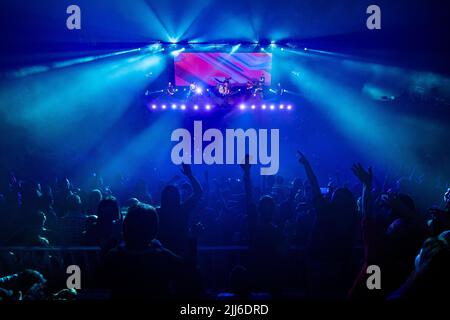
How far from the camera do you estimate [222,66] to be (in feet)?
35.8

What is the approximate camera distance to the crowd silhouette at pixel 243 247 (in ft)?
6.23

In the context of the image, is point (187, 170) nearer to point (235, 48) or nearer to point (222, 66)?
point (235, 48)

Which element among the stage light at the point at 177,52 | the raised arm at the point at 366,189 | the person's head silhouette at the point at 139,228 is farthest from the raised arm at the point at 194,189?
the stage light at the point at 177,52

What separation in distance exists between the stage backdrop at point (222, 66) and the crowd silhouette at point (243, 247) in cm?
671

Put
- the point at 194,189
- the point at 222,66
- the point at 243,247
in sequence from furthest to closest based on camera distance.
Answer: the point at 222,66 < the point at 243,247 < the point at 194,189

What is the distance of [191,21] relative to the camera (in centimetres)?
815

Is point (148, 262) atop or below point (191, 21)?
below

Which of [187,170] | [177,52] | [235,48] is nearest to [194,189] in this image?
[187,170]

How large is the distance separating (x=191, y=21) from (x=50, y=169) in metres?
6.39

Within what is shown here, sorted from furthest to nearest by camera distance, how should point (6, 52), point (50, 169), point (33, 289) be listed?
point (50, 169)
point (6, 52)
point (33, 289)

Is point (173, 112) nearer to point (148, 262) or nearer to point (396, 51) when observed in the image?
point (396, 51)

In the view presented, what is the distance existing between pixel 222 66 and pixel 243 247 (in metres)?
8.41

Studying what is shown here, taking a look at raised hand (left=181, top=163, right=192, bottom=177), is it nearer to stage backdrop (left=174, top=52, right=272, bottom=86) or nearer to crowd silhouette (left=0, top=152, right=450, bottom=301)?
crowd silhouette (left=0, top=152, right=450, bottom=301)
